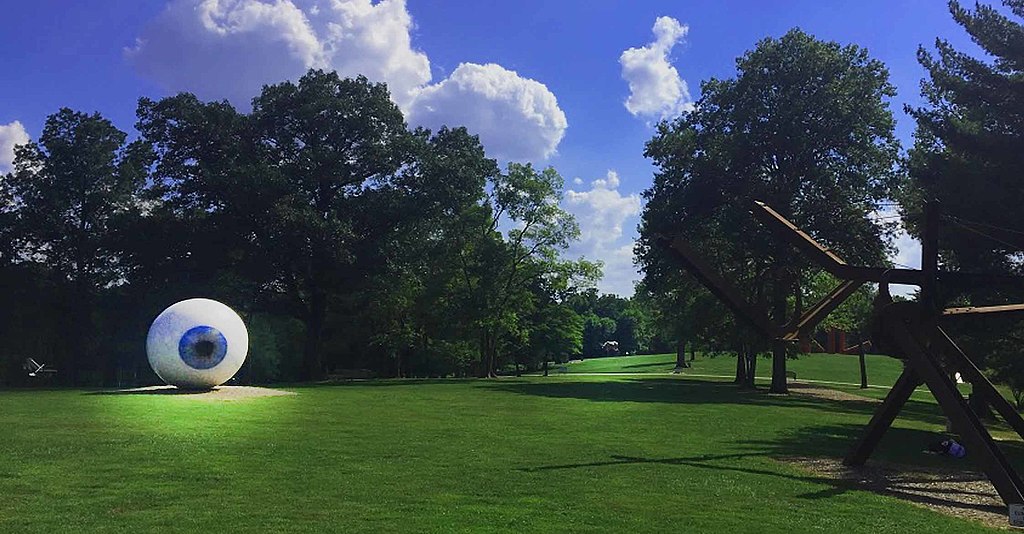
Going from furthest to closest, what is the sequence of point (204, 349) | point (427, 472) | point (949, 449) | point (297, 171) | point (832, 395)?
point (297, 171)
point (832, 395)
point (204, 349)
point (949, 449)
point (427, 472)

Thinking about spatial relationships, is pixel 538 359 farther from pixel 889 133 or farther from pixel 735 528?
pixel 735 528

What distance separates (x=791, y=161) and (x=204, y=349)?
29.8 meters

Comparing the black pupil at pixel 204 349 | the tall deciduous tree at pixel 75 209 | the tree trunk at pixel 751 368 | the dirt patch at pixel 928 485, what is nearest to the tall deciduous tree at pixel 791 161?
the tree trunk at pixel 751 368

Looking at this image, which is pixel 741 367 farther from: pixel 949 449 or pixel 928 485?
pixel 928 485

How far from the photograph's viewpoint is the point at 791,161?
40.7 metres

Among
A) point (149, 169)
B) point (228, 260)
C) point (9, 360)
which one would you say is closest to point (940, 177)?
point (228, 260)

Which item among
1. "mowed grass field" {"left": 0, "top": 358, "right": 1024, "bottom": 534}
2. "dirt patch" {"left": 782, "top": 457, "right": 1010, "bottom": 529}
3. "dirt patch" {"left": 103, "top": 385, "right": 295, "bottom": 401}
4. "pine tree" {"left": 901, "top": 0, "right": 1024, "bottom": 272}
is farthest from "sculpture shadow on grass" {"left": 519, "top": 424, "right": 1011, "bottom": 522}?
"dirt patch" {"left": 103, "top": 385, "right": 295, "bottom": 401}

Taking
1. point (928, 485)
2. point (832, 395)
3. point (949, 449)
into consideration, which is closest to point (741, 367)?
point (832, 395)

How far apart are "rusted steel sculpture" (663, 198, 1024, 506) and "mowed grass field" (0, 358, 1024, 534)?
1626 mm

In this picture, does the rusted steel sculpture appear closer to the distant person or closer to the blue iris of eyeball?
the distant person

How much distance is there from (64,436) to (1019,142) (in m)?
24.1

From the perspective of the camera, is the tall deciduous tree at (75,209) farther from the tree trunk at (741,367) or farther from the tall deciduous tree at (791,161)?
the tree trunk at (741,367)

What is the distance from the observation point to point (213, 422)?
1995 centimetres

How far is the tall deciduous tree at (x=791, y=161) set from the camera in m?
39.3
